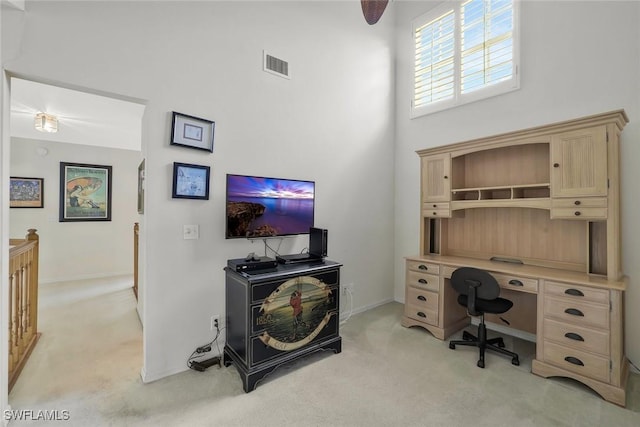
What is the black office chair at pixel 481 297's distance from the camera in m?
2.37

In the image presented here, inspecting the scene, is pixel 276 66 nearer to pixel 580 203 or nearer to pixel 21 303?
pixel 580 203

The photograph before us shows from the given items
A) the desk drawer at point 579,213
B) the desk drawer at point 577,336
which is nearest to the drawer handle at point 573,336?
the desk drawer at point 577,336

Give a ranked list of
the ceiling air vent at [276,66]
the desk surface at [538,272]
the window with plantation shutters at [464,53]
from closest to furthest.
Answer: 1. the desk surface at [538,272]
2. the ceiling air vent at [276,66]
3. the window with plantation shutters at [464,53]

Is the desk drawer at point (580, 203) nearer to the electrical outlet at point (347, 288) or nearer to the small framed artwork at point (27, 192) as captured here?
the electrical outlet at point (347, 288)

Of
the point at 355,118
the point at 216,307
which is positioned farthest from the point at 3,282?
the point at 355,118

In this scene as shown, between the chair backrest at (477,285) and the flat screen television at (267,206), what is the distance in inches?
59.6

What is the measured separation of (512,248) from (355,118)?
7.52ft

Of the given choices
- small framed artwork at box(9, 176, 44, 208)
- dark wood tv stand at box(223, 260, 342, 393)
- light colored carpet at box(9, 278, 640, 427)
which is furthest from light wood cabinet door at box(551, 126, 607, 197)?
small framed artwork at box(9, 176, 44, 208)

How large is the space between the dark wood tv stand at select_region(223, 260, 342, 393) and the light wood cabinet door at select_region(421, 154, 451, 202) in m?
1.46

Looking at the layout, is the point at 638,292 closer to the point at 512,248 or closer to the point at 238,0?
the point at 512,248

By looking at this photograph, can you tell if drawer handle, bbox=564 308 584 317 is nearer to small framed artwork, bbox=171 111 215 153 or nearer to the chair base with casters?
the chair base with casters

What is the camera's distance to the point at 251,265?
222 cm

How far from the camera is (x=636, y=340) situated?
2334mm

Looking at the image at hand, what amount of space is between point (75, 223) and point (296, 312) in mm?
5088
